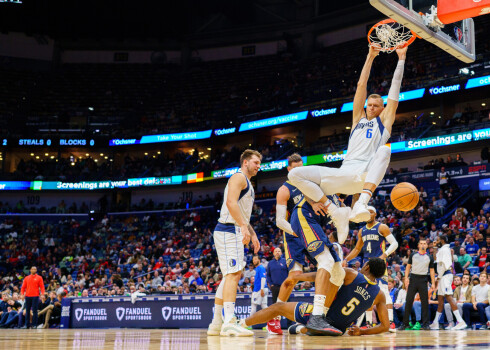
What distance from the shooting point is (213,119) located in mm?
39938

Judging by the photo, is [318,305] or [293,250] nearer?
[318,305]

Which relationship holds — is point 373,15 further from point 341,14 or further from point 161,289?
point 161,289

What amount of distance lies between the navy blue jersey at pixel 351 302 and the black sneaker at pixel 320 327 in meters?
0.38

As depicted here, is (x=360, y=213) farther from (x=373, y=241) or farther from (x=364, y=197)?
(x=373, y=241)

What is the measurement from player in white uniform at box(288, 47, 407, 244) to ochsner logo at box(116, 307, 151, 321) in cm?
1220

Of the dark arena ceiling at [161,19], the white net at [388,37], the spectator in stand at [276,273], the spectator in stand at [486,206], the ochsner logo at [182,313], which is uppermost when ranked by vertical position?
the dark arena ceiling at [161,19]

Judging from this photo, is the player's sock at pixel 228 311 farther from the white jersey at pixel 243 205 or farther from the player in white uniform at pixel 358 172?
the player in white uniform at pixel 358 172

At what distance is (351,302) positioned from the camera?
6949mm

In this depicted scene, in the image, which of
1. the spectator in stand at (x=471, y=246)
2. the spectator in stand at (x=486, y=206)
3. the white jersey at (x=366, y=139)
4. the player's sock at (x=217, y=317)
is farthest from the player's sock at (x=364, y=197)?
the spectator in stand at (x=486, y=206)

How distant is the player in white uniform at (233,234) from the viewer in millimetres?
7473

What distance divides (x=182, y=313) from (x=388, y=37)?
1085 cm

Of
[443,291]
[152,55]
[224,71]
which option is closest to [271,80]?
[224,71]

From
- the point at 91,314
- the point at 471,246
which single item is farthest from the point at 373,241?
the point at 91,314

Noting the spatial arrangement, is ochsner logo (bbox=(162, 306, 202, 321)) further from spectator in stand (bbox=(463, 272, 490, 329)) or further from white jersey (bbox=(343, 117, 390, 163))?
white jersey (bbox=(343, 117, 390, 163))
